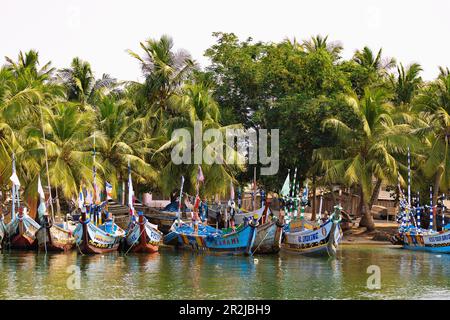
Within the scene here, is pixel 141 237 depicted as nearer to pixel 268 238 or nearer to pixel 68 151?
pixel 268 238

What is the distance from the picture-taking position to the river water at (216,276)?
75.8 feet

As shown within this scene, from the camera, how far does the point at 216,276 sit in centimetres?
2727

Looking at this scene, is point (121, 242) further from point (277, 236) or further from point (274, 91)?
point (274, 91)

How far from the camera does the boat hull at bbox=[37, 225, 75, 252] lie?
116ft

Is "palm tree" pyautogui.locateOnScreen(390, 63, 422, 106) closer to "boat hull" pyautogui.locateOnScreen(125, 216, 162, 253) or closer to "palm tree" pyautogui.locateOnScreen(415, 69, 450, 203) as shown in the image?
"palm tree" pyautogui.locateOnScreen(415, 69, 450, 203)

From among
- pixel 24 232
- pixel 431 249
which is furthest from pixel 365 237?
pixel 24 232

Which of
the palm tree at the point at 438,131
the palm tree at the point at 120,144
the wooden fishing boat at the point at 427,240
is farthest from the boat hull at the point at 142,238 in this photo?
the palm tree at the point at 438,131

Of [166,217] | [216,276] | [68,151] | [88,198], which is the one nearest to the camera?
[216,276]

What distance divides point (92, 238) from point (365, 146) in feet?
58.7

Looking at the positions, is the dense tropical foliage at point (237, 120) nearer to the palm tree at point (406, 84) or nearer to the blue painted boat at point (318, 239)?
the palm tree at point (406, 84)

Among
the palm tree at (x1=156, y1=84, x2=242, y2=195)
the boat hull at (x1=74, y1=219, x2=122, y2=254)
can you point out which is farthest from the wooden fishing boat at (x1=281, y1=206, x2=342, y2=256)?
the palm tree at (x1=156, y1=84, x2=242, y2=195)
